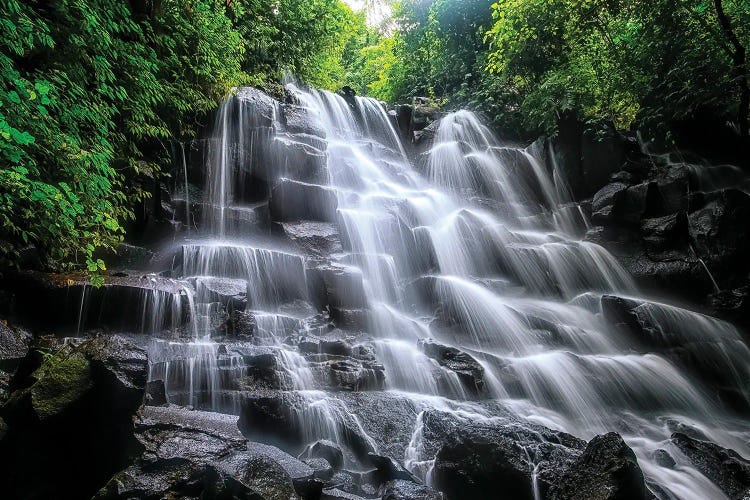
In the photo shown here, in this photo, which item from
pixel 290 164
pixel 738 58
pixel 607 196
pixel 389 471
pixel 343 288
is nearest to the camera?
pixel 389 471

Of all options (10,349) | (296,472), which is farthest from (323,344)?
(10,349)

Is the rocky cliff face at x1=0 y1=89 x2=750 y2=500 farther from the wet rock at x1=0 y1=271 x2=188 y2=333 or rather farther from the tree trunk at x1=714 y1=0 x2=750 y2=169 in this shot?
the tree trunk at x1=714 y1=0 x2=750 y2=169

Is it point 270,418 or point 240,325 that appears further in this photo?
point 240,325

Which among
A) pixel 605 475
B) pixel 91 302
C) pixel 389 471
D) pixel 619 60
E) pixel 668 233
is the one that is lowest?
pixel 605 475

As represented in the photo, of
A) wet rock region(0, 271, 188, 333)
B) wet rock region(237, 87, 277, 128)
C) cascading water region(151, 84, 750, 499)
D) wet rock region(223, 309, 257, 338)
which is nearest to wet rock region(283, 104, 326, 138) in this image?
cascading water region(151, 84, 750, 499)

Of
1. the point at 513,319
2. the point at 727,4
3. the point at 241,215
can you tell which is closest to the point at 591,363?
the point at 513,319

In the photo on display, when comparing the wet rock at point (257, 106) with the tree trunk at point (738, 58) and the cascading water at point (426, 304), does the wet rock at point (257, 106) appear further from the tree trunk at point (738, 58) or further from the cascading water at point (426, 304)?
the tree trunk at point (738, 58)

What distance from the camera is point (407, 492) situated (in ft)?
12.2

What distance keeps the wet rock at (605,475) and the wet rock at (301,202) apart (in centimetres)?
772

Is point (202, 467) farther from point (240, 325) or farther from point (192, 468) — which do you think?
point (240, 325)

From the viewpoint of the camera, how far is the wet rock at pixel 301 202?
9906 millimetres

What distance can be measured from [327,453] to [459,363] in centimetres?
308

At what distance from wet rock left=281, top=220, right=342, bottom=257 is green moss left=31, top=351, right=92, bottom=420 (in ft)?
19.3

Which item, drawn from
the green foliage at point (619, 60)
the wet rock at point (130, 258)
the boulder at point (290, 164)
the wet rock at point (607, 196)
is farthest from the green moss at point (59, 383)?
the wet rock at point (607, 196)
